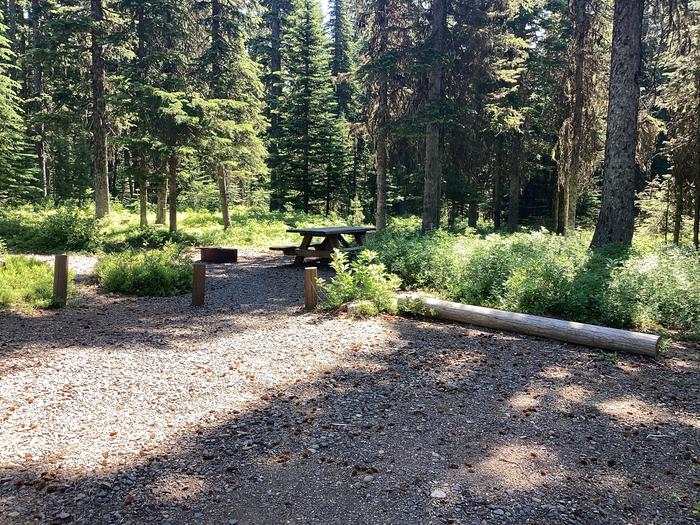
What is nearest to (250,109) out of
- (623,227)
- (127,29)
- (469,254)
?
(127,29)

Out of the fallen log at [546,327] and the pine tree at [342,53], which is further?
the pine tree at [342,53]

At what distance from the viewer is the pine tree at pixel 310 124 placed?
2725cm

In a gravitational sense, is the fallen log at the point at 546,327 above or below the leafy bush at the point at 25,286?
below

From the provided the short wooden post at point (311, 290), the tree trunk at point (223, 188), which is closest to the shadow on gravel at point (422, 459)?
the short wooden post at point (311, 290)

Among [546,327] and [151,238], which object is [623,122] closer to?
[546,327]

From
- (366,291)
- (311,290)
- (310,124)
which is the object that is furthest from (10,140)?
(310,124)

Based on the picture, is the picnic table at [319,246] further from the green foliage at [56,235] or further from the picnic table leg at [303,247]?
the green foliage at [56,235]

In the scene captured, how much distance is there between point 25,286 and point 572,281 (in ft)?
31.6

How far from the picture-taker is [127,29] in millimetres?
19031

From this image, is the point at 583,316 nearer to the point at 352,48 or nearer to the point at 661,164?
the point at 661,164

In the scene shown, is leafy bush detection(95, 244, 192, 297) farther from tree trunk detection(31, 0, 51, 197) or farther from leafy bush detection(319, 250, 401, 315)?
tree trunk detection(31, 0, 51, 197)

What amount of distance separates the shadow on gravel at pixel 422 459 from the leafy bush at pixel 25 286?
5.64m

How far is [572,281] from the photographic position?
8.11 metres

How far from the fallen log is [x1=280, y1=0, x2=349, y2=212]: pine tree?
20.2 meters
